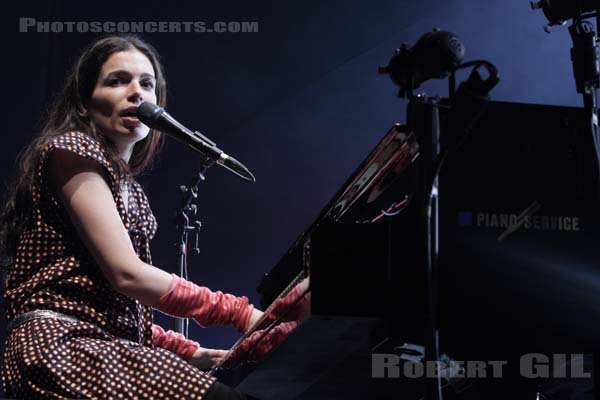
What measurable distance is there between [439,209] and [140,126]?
0.88 metres

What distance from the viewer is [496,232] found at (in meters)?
1.30

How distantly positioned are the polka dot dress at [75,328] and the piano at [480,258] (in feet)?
0.93

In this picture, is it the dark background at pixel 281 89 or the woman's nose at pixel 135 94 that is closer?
the woman's nose at pixel 135 94

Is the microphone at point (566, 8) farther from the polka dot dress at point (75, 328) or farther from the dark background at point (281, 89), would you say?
the dark background at point (281, 89)

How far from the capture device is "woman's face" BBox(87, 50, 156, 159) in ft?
5.89

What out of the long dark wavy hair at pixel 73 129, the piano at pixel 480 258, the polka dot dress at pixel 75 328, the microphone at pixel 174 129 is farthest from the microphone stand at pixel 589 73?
the long dark wavy hair at pixel 73 129

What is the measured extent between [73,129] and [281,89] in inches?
108

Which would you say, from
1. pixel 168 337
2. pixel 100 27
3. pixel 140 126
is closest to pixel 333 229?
pixel 140 126

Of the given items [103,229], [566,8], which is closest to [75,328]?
[103,229]

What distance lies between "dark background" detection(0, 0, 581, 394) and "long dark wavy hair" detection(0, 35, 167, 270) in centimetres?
222

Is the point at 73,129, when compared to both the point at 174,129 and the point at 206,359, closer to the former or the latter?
the point at 174,129

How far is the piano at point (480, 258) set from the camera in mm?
1248

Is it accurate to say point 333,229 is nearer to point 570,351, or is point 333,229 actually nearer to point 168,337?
point 570,351

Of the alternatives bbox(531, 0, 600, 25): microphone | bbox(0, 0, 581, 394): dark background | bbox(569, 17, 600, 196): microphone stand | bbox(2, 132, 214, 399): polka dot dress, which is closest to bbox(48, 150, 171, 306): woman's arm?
bbox(2, 132, 214, 399): polka dot dress
